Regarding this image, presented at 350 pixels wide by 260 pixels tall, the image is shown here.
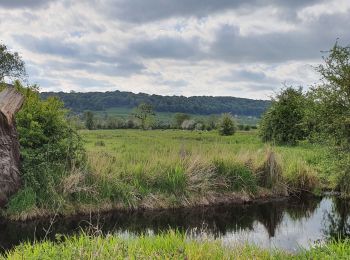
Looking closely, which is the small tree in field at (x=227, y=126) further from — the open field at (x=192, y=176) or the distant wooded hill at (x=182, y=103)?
the distant wooded hill at (x=182, y=103)

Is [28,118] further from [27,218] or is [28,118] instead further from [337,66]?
[337,66]

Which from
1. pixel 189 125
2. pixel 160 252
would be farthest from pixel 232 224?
pixel 189 125

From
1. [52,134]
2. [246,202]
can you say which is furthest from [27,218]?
[246,202]

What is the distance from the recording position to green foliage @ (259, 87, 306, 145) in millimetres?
39497

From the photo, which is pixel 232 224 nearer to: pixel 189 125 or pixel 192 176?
pixel 192 176

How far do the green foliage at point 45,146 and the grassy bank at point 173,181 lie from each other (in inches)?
10.3

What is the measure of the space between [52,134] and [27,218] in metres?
4.13

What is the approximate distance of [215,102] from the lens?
7318 inches

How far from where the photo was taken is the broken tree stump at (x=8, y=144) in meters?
15.8

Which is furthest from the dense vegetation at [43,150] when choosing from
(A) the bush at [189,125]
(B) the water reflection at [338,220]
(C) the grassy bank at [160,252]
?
(A) the bush at [189,125]

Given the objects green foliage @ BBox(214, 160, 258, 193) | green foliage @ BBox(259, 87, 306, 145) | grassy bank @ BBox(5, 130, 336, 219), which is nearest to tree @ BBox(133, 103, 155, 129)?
green foliage @ BBox(259, 87, 306, 145)

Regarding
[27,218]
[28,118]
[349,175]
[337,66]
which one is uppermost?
[337,66]

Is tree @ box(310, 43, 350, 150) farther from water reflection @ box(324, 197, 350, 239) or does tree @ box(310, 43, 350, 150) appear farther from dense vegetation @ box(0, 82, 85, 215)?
dense vegetation @ box(0, 82, 85, 215)

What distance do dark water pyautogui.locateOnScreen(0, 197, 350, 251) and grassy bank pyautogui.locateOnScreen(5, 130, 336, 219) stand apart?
2.15 ft
